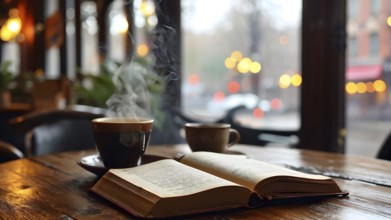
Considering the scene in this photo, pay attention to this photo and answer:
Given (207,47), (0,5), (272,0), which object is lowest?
(207,47)

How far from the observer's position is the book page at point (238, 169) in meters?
0.87

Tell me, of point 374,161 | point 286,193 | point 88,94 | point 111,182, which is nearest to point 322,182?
point 286,193

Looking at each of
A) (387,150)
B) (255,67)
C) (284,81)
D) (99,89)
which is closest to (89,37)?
(99,89)

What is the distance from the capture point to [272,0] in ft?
9.73

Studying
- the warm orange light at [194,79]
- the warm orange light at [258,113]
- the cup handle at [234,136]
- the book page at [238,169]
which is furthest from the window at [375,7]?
the warm orange light at [194,79]

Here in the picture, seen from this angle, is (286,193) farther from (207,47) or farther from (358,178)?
(207,47)

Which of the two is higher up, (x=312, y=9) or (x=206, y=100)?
(x=312, y=9)

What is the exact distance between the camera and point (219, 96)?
369 cm

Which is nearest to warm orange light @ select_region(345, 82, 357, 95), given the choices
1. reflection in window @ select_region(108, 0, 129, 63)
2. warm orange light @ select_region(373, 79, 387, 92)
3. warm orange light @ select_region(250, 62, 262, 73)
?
warm orange light @ select_region(373, 79, 387, 92)

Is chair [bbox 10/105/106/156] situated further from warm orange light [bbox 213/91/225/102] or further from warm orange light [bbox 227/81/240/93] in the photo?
warm orange light [bbox 213/91/225/102]

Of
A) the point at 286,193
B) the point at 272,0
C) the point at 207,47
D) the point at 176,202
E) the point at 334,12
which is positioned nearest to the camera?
the point at 176,202

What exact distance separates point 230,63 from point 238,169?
260cm

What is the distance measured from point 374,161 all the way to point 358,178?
1.01 ft

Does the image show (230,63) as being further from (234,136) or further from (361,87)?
Answer: (234,136)
